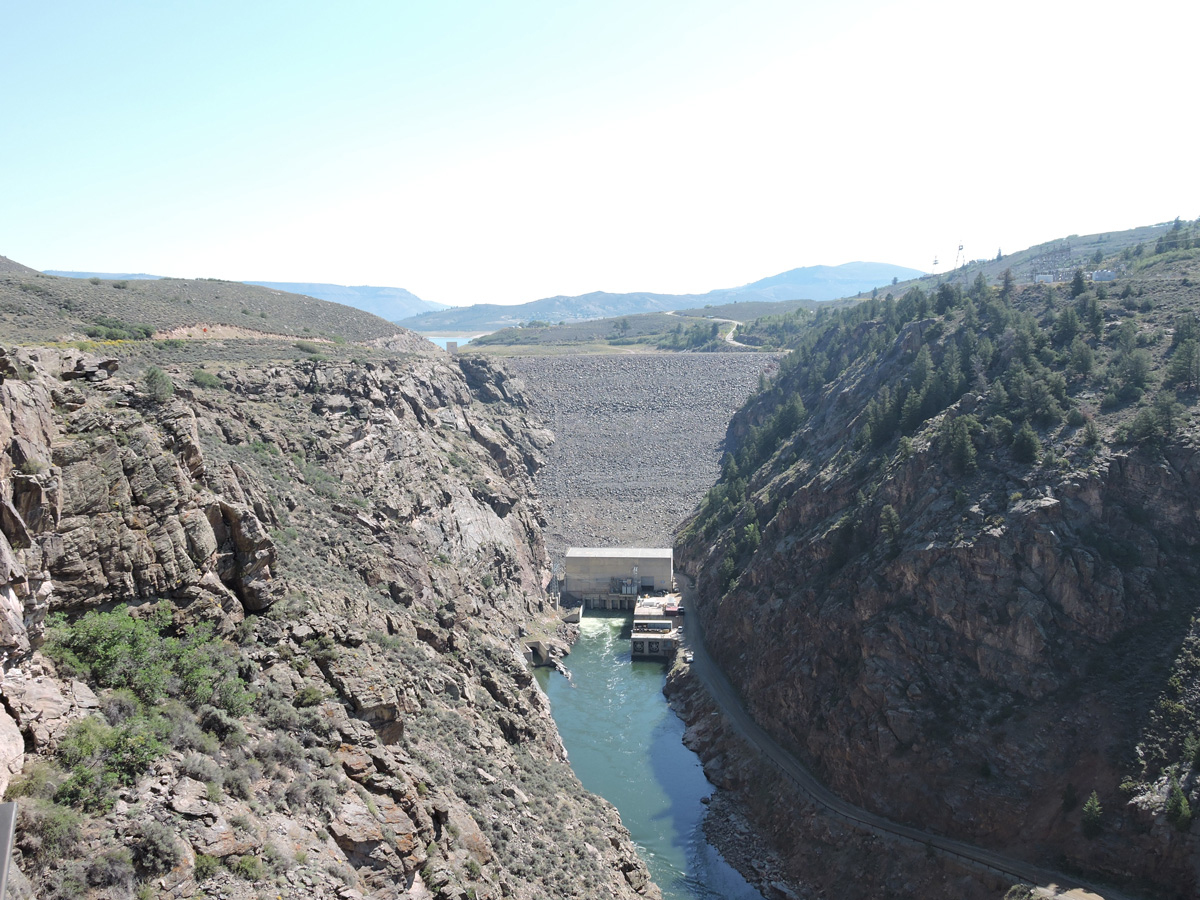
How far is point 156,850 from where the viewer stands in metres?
17.1

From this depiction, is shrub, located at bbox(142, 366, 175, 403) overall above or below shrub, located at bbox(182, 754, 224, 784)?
above

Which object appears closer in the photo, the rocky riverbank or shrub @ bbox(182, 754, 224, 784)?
shrub @ bbox(182, 754, 224, 784)

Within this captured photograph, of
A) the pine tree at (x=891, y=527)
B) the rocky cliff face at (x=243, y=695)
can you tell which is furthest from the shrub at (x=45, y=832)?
the pine tree at (x=891, y=527)

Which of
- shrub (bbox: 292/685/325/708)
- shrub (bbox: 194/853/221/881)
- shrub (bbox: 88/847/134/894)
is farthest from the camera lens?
shrub (bbox: 292/685/325/708)

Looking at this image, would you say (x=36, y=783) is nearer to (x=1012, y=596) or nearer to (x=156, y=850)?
(x=156, y=850)

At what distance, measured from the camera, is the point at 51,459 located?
873 inches

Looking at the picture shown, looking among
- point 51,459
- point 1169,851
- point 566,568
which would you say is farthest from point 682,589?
point 51,459

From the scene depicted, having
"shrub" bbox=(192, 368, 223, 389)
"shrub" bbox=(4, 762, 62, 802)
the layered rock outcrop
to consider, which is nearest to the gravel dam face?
the layered rock outcrop

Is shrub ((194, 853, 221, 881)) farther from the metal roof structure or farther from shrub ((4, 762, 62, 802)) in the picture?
the metal roof structure

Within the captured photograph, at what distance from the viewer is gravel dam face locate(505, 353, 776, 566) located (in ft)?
336

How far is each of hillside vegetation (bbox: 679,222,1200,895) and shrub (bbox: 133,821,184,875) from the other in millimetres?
39053

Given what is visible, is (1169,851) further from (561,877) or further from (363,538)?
(363,538)

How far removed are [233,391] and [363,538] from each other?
19.2m

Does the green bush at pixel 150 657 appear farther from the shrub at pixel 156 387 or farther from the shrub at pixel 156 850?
the shrub at pixel 156 387
